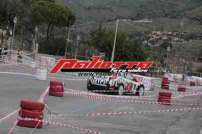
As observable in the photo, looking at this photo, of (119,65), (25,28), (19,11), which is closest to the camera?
(119,65)

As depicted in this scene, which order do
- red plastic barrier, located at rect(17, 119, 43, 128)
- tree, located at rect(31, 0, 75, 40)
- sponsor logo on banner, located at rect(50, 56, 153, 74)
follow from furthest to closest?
tree, located at rect(31, 0, 75, 40) → sponsor logo on banner, located at rect(50, 56, 153, 74) → red plastic barrier, located at rect(17, 119, 43, 128)

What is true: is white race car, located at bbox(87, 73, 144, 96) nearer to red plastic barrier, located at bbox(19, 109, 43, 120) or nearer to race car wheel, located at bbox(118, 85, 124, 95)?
race car wheel, located at bbox(118, 85, 124, 95)

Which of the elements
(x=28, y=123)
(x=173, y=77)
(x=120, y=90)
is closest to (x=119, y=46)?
(x=173, y=77)

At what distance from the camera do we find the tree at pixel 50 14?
104 meters

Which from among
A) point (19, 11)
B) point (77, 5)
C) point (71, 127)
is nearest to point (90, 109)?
point (71, 127)

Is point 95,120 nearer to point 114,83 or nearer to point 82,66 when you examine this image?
point 114,83

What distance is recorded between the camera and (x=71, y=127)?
48.4ft

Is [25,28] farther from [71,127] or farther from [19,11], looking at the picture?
[71,127]

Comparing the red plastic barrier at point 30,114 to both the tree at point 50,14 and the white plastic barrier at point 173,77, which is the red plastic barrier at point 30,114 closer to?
the white plastic barrier at point 173,77

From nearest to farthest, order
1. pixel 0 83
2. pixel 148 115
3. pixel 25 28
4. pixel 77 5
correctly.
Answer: pixel 148 115
pixel 0 83
pixel 25 28
pixel 77 5

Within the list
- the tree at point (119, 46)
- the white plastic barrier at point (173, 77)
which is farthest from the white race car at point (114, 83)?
the tree at point (119, 46)

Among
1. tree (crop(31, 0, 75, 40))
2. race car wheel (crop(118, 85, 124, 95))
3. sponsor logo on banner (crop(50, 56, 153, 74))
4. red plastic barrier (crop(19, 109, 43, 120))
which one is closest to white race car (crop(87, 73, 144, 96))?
race car wheel (crop(118, 85, 124, 95))

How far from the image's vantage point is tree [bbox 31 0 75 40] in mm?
103875

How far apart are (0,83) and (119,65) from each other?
71.4 ft
